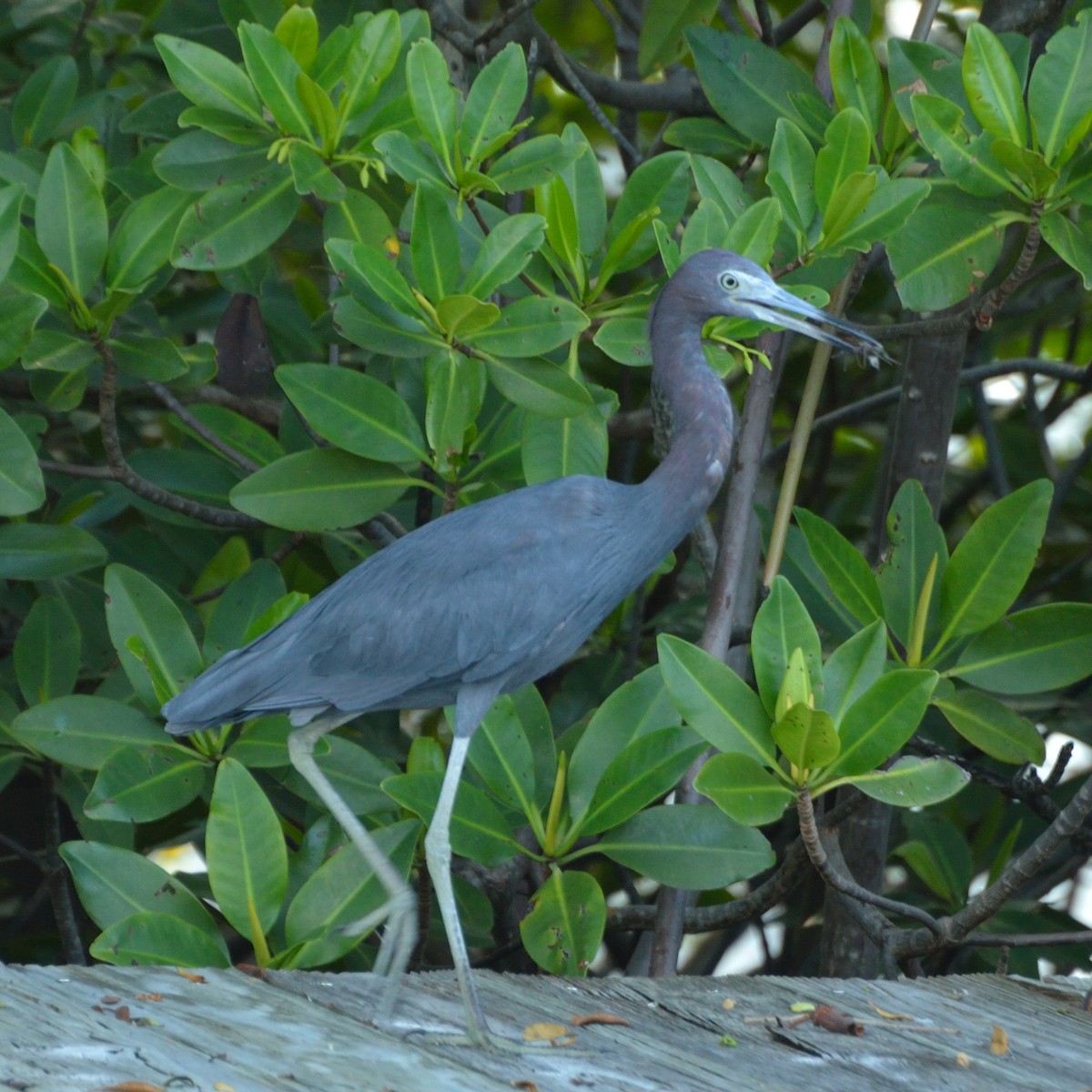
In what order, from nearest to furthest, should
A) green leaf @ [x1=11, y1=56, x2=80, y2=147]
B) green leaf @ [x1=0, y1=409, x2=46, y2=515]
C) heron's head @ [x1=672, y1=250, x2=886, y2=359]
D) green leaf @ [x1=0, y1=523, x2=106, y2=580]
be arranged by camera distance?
green leaf @ [x1=0, y1=409, x2=46, y2=515] < heron's head @ [x1=672, y1=250, x2=886, y2=359] < green leaf @ [x1=0, y1=523, x2=106, y2=580] < green leaf @ [x1=11, y1=56, x2=80, y2=147]

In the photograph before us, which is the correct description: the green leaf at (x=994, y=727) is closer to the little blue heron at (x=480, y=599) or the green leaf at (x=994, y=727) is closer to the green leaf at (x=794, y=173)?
the little blue heron at (x=480, y=599)

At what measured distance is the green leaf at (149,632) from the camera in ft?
11.5

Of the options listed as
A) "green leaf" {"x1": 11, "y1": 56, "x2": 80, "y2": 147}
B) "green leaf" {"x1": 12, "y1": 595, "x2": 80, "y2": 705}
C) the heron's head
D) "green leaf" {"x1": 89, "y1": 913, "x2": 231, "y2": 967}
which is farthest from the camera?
"green leaf" {"x1": 11, "y1": 56, "x2": 80, "y2": 147}

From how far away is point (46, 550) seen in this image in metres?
3.68

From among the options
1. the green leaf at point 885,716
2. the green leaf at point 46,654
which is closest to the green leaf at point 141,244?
the green leaf at point 46,654

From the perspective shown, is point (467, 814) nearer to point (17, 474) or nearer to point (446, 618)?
point (446, 618)

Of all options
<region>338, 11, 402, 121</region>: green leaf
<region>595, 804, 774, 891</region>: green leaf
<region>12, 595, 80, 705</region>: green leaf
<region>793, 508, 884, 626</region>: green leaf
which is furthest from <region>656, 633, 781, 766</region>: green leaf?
<region>12, 595, 80, 705</region>: green leaf

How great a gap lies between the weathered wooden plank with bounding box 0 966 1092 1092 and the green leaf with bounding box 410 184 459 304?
4.79 ft

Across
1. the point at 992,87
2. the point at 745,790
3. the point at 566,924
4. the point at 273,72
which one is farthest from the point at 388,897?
the point at 992,87

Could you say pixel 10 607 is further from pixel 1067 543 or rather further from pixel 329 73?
pixel 1067 543

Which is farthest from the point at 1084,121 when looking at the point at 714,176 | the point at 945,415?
the point at 945,415

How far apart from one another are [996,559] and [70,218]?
2.28m

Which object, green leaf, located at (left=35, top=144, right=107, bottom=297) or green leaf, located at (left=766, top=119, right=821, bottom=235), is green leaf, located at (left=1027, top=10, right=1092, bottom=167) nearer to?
green leaf, located at (left=766, top=119, right=821, bottom=235)

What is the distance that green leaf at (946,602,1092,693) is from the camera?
3.42 m
